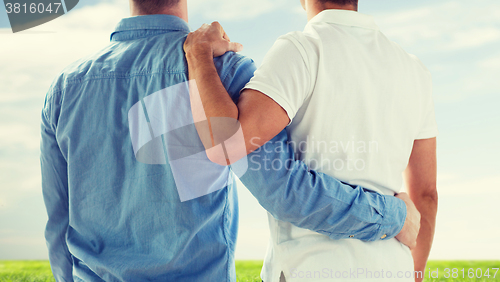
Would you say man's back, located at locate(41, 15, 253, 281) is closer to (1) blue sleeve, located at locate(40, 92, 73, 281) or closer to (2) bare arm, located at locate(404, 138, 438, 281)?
(1) blue sleeve, located at locate(40, 92, 73, 281)

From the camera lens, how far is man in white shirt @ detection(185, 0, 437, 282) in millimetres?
910

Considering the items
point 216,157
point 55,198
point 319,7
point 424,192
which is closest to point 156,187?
point 216,157

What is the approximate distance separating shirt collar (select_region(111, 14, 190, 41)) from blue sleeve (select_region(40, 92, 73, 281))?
33cm

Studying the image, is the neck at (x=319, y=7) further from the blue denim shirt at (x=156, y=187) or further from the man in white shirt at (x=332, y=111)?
the blue denim shirt at (x=156, y=187)

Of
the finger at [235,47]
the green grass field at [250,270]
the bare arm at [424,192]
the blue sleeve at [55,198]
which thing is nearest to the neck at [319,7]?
the finger at [235,47]

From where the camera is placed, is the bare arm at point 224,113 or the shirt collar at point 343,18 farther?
the shirt collar at point 343,18

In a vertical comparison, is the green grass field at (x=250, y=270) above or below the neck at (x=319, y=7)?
below

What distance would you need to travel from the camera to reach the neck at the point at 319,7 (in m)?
1.07

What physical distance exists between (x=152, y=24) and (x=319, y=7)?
19.3 inches

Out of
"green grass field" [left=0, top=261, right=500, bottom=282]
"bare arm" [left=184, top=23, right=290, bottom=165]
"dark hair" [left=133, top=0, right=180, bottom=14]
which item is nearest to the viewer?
"bare arm" [left=184, top=23, right=290, bottom=165]

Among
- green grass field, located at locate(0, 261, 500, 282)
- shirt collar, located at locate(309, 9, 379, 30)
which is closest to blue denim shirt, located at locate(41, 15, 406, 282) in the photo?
shirt collar, located at locate(309, 9, 379, 30)

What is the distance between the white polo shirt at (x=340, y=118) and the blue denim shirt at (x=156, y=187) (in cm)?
5

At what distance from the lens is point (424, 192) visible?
1.28 m

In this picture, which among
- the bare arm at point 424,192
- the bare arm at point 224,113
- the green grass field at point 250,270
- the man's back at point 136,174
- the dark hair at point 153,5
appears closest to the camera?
the bare arm at point 224,113
